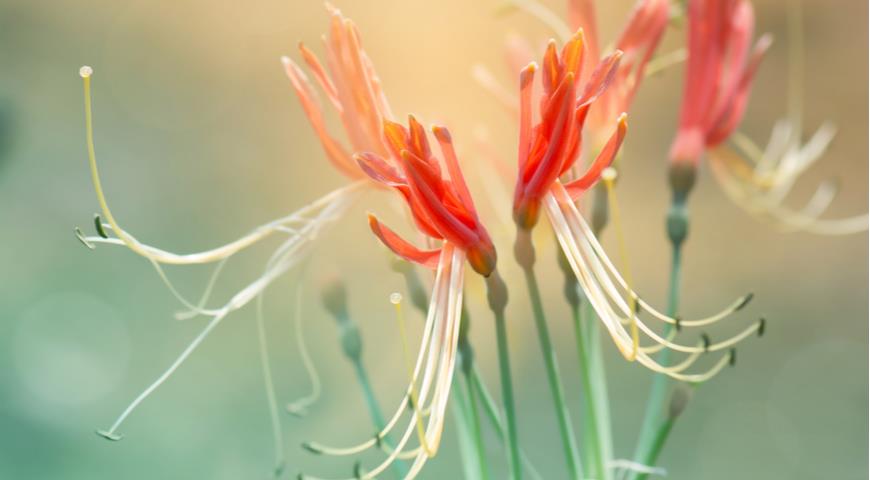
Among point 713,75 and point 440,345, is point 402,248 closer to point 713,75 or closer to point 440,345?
point 440,345

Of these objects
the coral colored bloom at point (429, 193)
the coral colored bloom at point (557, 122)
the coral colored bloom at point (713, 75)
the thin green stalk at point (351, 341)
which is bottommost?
the thin green stalk at point (351, 341)

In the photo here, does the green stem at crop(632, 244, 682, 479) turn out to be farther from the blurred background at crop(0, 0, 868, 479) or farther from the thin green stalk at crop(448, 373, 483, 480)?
the blurred background at crop(0, 0, 868, 479)

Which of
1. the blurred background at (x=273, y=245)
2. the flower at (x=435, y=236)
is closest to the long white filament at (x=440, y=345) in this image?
the flower at (x=435, y=236)

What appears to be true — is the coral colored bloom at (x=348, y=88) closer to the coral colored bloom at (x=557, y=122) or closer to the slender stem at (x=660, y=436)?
the coral colored bloom at (x=557, y=122)

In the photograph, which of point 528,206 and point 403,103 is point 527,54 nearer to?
point 528,206

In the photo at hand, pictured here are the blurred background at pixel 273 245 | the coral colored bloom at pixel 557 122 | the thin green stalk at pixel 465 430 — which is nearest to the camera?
the coral colored bloom at pixel 557 122

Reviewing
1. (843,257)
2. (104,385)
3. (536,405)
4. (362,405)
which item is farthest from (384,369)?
(843,257)
